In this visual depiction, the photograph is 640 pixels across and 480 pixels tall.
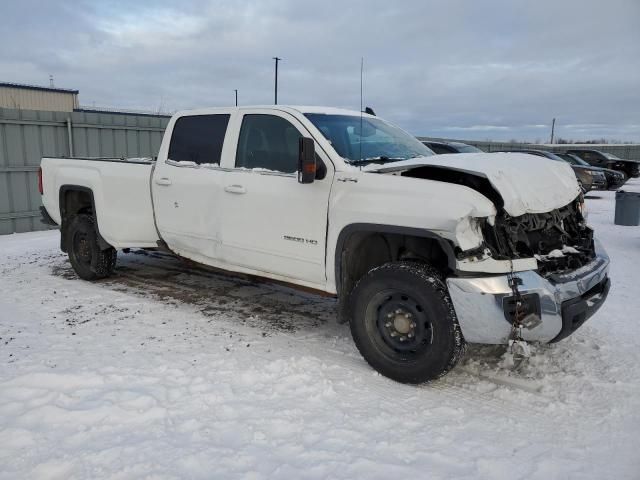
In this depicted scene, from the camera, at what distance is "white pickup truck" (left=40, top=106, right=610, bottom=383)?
133 inches

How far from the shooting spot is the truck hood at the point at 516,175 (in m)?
3.46

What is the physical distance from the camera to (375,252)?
424cm

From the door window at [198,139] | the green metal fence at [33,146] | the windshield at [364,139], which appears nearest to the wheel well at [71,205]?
the door window at [198,139]

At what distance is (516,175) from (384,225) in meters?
0.99

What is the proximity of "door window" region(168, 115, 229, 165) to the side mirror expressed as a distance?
4.26ft

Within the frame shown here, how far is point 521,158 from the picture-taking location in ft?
13.6

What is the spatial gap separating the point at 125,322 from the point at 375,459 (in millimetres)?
3023

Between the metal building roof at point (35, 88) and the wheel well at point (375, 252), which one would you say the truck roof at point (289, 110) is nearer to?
the wheel well at point (375, 252)

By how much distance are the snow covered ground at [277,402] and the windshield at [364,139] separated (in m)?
1.65

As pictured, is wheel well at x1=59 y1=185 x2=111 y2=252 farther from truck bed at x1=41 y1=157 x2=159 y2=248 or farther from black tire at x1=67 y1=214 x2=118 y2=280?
truck bed at x1=41 y1=157 x2=159 y2=248

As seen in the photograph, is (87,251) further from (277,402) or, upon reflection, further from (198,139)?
(277,402)

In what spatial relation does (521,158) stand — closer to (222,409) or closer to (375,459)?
(375,459)

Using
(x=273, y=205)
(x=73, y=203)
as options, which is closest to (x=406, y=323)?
(x=273, y=205)

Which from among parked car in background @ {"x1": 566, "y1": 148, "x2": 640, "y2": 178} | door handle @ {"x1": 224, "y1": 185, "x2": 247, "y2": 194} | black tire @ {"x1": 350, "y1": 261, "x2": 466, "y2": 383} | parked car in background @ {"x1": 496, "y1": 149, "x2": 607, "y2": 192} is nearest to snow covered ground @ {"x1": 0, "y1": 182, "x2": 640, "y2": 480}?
black tire @ {"x1": 350, "y1": 261, "x2": 466, "y2": 383}
